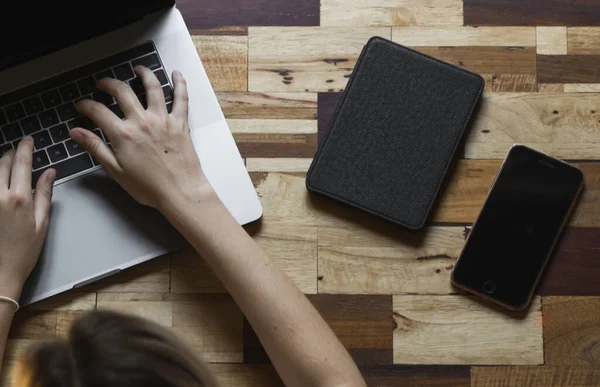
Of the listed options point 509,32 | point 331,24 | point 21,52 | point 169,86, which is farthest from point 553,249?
point 21,52

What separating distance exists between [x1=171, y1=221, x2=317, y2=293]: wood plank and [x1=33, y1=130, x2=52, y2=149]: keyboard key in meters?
0.20

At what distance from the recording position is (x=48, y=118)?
77 cm

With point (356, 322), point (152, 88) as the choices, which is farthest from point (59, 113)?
point (356, 322)

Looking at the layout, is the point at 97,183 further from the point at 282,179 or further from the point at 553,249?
the point at 553,249

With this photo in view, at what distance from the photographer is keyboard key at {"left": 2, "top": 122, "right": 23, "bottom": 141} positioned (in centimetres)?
77

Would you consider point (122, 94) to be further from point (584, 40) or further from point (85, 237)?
point (584, 40)

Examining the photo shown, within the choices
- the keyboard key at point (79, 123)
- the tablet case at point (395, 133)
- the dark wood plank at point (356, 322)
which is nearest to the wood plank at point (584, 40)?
the tablet case at point (395, 133)

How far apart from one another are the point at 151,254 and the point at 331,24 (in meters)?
0.36

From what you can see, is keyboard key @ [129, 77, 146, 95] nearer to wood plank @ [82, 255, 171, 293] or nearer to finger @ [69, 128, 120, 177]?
finger @ [69, 128, 120, 177]

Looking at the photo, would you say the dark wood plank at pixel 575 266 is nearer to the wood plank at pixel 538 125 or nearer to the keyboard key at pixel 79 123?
the wood plank at pixel 538 125

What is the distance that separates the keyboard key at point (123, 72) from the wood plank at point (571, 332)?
56 cm

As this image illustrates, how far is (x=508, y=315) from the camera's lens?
820 mm

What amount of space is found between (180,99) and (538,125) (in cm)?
44

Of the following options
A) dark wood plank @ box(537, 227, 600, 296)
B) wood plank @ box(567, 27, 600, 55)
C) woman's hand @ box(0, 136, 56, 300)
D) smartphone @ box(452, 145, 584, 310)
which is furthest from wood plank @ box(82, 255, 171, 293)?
wood plank @ box(567, 27, 600, 55)
